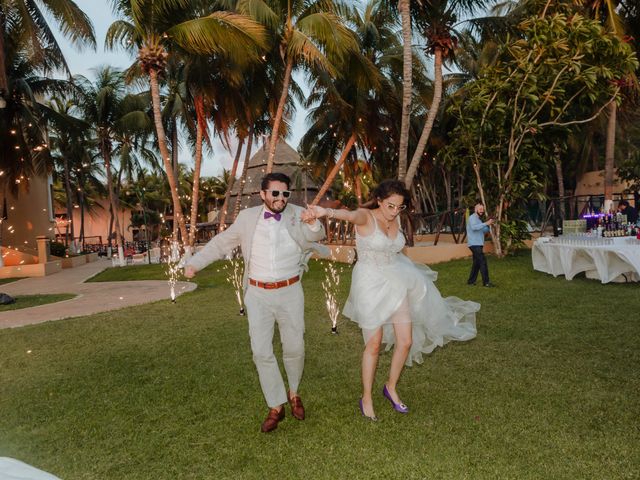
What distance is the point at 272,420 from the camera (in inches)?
151

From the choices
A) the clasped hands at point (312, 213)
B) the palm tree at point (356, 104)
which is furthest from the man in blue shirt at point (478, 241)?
the clasped hands at point (312, 213)

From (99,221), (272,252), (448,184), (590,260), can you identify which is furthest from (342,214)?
(99,221)

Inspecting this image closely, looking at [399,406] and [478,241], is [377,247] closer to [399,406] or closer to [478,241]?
[399,406]

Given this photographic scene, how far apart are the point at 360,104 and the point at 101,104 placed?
59.4 feet

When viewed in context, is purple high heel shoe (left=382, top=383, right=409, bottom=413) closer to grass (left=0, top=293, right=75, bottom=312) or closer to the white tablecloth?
the white tablecloth

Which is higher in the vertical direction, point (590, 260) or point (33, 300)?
point (590, 260)

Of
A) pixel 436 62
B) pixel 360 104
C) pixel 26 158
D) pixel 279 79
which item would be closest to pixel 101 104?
pixel 26 158

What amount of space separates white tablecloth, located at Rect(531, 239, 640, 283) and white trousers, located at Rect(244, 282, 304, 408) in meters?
7.56

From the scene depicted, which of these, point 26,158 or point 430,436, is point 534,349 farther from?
point 26,158

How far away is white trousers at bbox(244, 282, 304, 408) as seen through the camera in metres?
3.85

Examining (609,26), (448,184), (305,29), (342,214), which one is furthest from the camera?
(448,184)

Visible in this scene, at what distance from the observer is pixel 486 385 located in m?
4.62

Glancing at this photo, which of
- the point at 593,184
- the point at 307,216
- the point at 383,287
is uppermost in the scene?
the point at 593,184

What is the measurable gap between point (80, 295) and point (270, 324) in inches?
414
